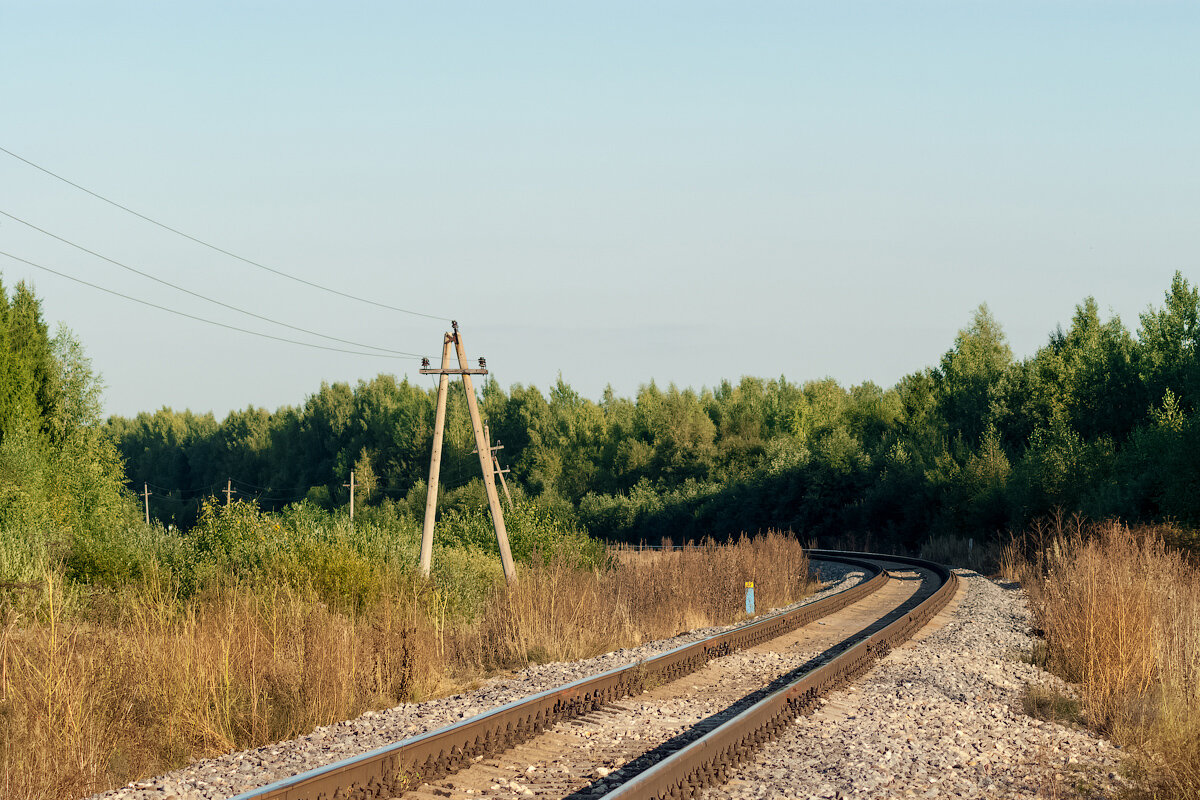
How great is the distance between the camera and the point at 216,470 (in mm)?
117625

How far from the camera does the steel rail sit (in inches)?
248

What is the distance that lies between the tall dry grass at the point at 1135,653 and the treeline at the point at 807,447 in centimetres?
1432

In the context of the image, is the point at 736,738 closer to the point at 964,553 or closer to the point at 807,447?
the point at 964,553

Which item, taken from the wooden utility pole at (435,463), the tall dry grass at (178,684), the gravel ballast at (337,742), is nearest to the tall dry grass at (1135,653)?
the gravel ballast at (337,742)

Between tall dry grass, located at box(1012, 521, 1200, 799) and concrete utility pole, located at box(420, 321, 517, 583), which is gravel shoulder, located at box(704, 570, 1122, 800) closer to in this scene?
tall dry grass, located at box(1012, 521, 1200, 799)

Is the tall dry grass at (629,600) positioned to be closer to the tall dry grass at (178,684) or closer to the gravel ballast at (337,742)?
the gravel ballast at (337,742)

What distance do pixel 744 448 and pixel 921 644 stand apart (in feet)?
215

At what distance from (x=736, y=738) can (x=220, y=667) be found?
4592mm

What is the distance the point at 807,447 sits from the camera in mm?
66562

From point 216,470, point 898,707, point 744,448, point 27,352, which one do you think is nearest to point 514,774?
point 898,707

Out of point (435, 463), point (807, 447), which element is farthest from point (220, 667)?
point (807, 447)

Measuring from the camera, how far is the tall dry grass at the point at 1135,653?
24.9 feet

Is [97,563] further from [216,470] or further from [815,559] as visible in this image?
[216,470]

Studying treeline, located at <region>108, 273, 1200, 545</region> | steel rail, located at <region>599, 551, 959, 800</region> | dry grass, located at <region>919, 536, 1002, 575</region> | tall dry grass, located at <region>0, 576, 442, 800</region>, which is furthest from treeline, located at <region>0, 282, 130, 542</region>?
dry grass, located at <region>919, 536, 1002, 575</region>
